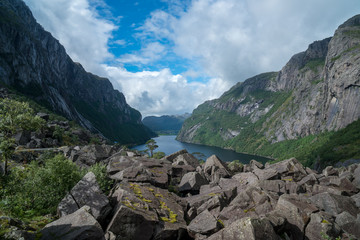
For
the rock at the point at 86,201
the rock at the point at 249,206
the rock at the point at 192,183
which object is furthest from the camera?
the rock at the point at 192,183

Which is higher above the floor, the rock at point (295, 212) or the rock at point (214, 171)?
the rock at point (214, 171)

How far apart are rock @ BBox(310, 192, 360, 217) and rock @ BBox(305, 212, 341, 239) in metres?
2.91

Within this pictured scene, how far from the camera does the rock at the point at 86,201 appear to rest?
32.9 ft

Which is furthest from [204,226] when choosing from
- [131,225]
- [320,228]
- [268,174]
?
[268,174]

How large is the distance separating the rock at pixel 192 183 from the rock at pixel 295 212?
29.8 ft

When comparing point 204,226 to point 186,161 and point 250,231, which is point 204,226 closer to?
point 250,231

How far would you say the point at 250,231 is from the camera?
8938 mm

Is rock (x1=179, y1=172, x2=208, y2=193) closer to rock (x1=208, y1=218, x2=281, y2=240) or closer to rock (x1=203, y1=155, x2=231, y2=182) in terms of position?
rock (x1=203, y1=155, x2=231, y2=182)

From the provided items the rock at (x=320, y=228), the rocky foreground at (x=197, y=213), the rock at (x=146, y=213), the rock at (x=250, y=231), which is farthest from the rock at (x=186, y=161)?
the rock at (x=250, y=231)

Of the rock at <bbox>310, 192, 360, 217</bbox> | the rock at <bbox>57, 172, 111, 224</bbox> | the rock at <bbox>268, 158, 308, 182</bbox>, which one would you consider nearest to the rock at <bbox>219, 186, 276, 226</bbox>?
the rock at <bbox>310, 192, 360, 217</bbox>

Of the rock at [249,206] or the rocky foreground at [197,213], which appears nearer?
the rocky foreground at [197,213]

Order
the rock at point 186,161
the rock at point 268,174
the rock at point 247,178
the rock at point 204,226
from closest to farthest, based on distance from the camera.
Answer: the rock at point 204,226
the rock at point 247,178
the rock at point 268,174
the rock at point 186,161

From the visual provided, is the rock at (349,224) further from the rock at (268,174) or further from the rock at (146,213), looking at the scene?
the rock at (146,213)

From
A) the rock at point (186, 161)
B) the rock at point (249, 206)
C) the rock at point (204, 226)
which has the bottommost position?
the rock at point (204, 226)
